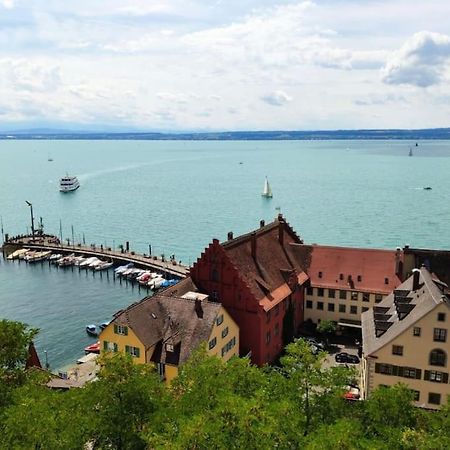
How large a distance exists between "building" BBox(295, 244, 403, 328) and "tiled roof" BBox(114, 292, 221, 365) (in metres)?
23.5

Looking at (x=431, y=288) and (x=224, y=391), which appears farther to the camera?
(x=431, y=288)

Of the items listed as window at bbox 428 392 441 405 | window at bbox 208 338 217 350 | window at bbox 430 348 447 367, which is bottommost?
window at bbox 428 392 441 405

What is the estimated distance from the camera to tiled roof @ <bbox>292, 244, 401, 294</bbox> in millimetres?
73188

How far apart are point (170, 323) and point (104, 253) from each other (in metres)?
80.3

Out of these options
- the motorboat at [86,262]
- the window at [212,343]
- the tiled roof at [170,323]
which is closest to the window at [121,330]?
the tiled roof at [170,323]

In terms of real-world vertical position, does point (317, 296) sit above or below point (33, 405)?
below

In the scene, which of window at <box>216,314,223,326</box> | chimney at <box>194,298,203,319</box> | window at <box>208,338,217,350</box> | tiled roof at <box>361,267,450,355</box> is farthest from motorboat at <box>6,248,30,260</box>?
tiled roof at <box>361,267,450,355</box>

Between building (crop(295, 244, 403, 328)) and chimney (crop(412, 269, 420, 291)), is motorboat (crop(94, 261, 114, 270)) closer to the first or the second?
building (crop(295, 244, 403, 328))

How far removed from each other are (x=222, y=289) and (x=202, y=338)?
10.1 meters

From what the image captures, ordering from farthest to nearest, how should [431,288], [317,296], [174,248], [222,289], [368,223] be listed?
1. [368,223]
2. [174,248]
3. [317,296]
4. [222,289]
5. [431,288]

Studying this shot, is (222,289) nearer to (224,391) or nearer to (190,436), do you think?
(224,391)

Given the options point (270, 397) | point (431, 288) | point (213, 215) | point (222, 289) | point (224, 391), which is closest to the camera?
point (224, 391)

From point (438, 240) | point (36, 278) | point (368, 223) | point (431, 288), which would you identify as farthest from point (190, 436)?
point (368, 223)

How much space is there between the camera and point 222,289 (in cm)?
6350
